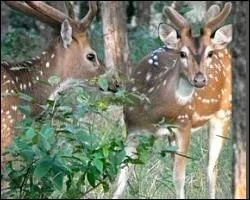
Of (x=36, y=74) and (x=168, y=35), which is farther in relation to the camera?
(x=36, y=74)

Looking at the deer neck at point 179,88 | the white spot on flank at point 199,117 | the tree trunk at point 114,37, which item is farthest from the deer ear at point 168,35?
the tree trunk at point 114,37

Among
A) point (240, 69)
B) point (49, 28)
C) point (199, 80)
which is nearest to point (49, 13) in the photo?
point (199, 80)

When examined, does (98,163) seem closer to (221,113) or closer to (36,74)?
(221,113)

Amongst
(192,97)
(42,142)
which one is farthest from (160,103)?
(42,142)

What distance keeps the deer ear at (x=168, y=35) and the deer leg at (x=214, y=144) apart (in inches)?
23.8

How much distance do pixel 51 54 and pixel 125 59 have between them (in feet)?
9.36

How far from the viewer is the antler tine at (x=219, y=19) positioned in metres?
6.32

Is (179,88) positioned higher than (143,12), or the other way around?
(143,12)

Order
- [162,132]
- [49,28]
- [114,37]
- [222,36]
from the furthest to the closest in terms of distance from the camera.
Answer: [49,28] → [114,37] → [162,132] → [222,36]

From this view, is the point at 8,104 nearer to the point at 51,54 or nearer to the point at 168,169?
the point at 51,54

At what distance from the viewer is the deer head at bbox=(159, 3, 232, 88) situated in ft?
20.9

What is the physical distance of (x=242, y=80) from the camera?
3.96 meters

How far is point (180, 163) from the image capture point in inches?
265

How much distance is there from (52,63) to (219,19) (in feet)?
5.84
